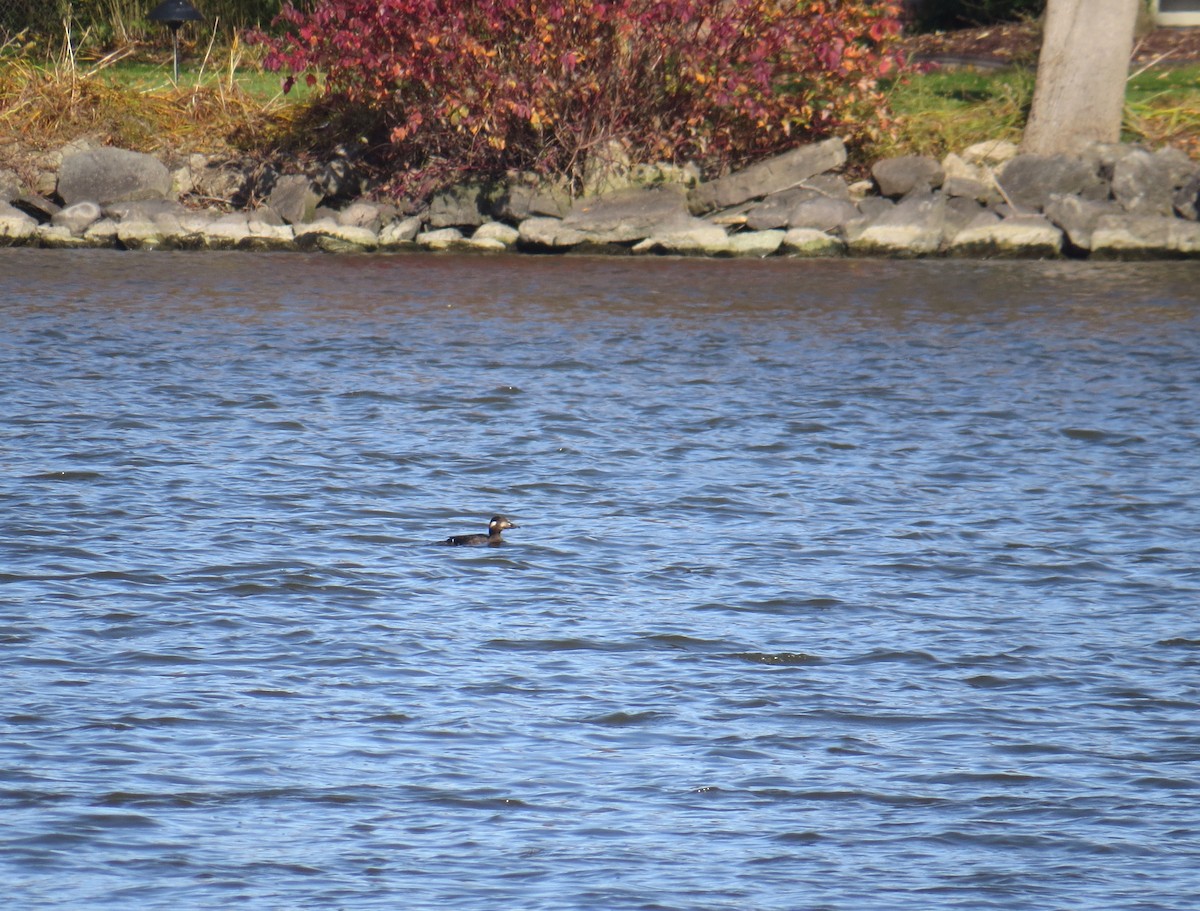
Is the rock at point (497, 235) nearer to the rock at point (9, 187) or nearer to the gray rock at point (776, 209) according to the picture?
the gray rock at point (776, 209)

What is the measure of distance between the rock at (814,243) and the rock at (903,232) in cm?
17

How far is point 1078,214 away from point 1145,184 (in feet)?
3.17

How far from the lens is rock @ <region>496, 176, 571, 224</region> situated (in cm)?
2195

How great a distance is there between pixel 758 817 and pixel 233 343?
10.4 metres

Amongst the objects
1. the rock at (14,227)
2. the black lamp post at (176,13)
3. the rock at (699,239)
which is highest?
Result: the black lamp post at (176,13)

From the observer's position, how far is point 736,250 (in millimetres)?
21375

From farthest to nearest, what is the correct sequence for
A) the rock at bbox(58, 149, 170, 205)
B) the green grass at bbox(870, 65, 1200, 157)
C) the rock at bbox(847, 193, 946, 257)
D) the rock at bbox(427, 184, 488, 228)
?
the green grass at bbox(870, 65, 1200, 157) → the rock at bbox(58, 149, 170, 205) → the rock at bbox(427, 184, 488, 228) → the rock at bbox(847, 193, 946, 257)

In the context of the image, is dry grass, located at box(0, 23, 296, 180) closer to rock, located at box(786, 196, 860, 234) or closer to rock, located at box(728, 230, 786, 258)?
rock, located at box(728, 230, 786, 258)

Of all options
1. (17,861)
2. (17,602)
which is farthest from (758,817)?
(17,602)

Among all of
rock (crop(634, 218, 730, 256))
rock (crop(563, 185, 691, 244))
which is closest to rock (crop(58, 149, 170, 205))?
rock (crop(563, 185, 691, 244))

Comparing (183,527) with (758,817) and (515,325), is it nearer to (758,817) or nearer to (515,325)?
(758,817)

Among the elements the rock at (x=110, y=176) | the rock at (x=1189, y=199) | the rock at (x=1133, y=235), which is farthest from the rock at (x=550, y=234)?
the rock at (x=1189, y=199)

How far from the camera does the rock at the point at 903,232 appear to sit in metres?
21.1

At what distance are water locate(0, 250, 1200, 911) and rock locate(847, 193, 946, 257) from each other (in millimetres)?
5371
